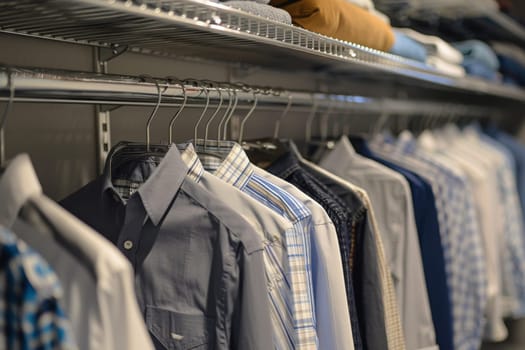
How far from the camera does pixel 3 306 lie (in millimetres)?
555

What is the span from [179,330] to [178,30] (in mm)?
448

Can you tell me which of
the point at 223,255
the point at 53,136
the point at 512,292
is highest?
the point at 53,136

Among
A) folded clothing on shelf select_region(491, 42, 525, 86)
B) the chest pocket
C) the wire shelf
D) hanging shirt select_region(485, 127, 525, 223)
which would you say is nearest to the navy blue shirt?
the wire shelf

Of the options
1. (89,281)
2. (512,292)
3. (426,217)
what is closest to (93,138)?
(89,281)

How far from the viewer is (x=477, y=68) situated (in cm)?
198

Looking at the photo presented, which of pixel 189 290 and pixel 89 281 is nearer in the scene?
pixel 89 281

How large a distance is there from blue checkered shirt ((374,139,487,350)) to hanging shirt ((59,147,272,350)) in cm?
73

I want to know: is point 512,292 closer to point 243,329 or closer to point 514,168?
point 514,168

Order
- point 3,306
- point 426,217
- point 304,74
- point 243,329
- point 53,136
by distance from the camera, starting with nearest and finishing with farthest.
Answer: point 3,306, point 243,329, point 53,136, point 426,217, point 304,74

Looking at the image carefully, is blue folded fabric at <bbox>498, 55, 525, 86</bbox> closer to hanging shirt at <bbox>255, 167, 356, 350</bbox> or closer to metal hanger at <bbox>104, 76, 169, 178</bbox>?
hanging shirt at <bbox>255, 167, 356, 350</bbox>

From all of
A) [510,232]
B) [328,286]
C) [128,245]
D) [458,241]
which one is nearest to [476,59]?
[510,232]

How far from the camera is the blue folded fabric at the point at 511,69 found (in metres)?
2.37

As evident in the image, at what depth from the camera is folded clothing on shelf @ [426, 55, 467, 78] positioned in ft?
5.39

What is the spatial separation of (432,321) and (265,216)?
668 mm
